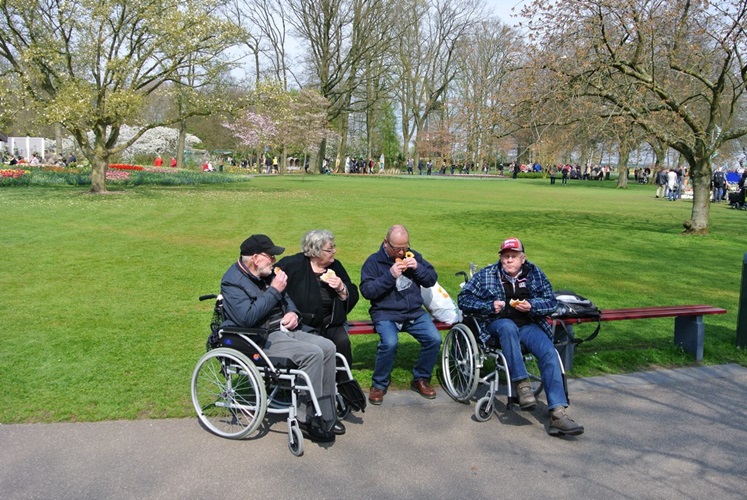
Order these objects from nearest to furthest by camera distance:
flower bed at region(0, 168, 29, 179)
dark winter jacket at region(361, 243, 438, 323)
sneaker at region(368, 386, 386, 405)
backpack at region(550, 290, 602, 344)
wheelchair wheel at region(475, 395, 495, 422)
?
wheelchair wheel at region(475, 395, 495, 422)
sneaker at region(368, 386, 386, 405)
dark winter jacket at region(361, 243, 438, 323)
backpack at region(550, 290, 602, 344)
flower bed at region(0, 168, 29, 179)

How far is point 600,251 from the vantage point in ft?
46.6

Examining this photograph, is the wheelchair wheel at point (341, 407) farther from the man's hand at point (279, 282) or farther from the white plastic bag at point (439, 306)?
the white plastic bag at point (439, 306)

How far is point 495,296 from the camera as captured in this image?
17.5 feet

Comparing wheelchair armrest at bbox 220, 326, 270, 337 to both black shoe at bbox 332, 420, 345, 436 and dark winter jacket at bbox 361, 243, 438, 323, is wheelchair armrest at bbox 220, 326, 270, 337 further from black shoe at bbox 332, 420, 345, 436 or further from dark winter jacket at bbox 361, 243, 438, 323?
dark winter jacket at bbox 361, 243, 438, 323

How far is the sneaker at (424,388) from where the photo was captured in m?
5.39

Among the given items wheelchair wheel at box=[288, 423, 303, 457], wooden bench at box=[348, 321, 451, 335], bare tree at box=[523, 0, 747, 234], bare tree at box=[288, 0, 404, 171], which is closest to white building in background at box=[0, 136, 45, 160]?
bare tree at box=[288, 0, 404, 171]

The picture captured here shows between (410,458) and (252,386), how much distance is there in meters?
1.17

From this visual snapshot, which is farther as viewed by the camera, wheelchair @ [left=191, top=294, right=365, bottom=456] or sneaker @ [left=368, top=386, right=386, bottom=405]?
sneaker @ [left=368, top=386, right=386, bottom=405]

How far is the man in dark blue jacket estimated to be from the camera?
5379 mm

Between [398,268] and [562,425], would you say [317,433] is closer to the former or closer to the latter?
[398,268]

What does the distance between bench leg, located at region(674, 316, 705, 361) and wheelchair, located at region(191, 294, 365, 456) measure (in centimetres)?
376

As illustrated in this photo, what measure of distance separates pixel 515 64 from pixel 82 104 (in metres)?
14.0

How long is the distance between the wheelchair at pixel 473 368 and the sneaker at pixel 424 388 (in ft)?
0.49

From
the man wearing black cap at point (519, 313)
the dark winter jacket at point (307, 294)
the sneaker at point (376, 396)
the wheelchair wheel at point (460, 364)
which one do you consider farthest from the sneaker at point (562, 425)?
the dark winter jacket at point (307, 294)
